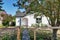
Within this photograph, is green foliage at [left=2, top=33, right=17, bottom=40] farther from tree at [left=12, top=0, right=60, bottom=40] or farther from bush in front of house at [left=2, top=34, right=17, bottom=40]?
tree at [left=12, top=0, right=60, bottom=40]

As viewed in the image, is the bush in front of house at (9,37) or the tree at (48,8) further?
the tree at (48,8)

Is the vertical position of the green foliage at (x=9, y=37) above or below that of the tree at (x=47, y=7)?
below

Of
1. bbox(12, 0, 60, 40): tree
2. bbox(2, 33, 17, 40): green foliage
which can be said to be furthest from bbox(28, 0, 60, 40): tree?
bbox(2, 33, 17, 40): green foliage

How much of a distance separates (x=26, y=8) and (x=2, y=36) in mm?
2634

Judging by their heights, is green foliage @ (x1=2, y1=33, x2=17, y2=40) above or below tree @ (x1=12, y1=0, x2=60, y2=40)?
below

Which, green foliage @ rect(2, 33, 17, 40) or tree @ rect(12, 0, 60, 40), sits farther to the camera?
tree @ rect(12, 0, 60, 40)

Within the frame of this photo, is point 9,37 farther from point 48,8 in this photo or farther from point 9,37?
point 48,8

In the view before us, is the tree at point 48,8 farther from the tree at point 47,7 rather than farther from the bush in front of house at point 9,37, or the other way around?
the bush in front of house at point 9,37

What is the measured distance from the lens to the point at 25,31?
11.2 meters

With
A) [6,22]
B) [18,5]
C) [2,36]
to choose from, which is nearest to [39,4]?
[18,5]

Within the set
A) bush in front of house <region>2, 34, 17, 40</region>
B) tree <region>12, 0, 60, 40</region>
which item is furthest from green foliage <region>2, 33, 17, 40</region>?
tree <region>12, 0, 60, 40</region>

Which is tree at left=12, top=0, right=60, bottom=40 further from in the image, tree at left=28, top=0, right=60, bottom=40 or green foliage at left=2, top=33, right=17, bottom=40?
green foliage at left=2, top=33, right=17, bottom=40

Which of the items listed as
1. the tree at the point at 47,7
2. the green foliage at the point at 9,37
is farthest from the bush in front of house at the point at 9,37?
the tree at the point at 47,7

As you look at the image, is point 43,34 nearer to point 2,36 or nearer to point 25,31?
point 25,31
